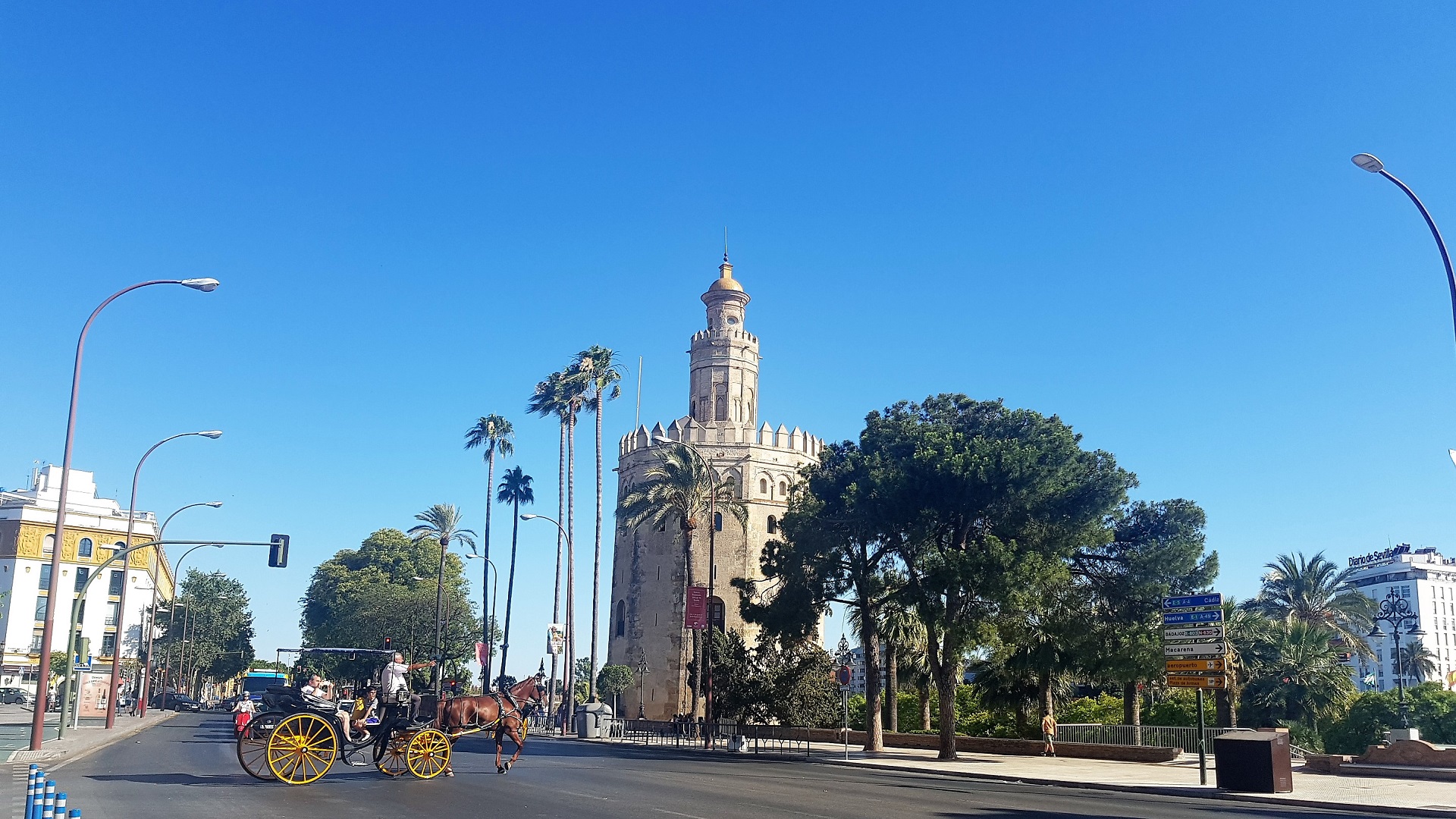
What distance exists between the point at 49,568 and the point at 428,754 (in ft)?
237

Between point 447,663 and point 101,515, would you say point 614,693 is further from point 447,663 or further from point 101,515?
point 101,515

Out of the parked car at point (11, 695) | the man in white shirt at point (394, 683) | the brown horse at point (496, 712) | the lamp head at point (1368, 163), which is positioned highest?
the lamp head at point (1368, 163)

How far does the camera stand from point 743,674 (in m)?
42.0

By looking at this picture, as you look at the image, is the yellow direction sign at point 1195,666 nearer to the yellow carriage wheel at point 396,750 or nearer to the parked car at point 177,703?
the yellow carriage wheel at point 396,750

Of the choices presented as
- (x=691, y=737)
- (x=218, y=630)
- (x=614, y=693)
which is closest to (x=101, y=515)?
(x=218, y=630)

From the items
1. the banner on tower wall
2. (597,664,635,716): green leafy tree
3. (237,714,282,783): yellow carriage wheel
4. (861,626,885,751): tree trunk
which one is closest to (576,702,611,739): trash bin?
the banner on tower wall

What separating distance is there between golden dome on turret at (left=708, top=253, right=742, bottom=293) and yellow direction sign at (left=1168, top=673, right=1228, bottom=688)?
5027 centimetres

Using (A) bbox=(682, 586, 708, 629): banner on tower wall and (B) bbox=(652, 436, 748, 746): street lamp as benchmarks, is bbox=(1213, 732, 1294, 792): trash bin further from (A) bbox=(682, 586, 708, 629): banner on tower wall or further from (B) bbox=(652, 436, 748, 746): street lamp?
(B) bbox=(652, 436, 748, 746): street lamp

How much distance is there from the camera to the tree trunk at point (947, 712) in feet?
106

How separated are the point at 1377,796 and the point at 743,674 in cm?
2559

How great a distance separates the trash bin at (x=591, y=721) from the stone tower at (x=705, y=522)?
615 inches

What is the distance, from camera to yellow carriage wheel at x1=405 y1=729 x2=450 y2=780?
57.5 feet

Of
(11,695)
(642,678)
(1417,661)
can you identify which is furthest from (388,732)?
(1417,661)

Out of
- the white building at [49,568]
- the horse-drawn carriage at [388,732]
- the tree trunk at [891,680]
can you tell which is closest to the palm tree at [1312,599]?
the tree trunk at [891,680]
